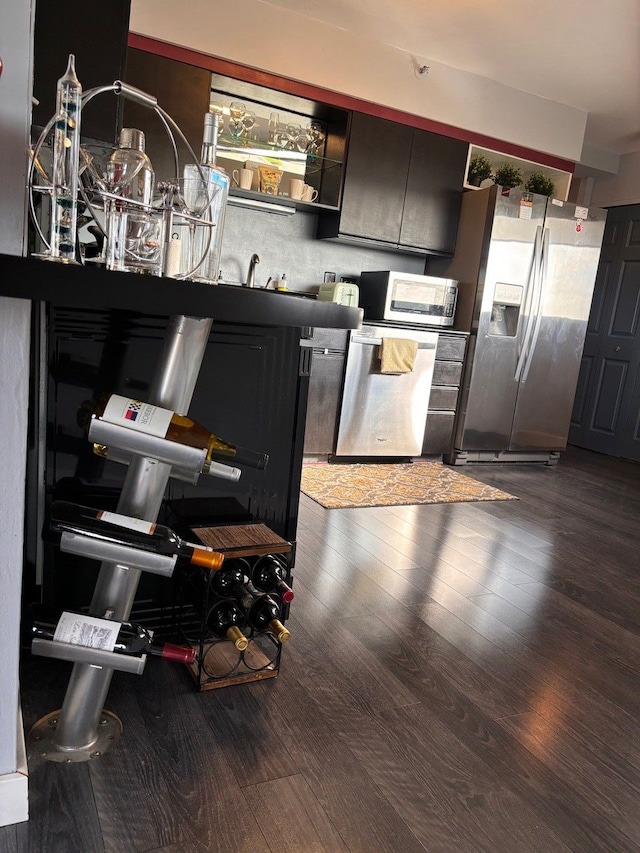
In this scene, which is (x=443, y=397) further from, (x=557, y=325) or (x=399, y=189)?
(x=399, y=189)

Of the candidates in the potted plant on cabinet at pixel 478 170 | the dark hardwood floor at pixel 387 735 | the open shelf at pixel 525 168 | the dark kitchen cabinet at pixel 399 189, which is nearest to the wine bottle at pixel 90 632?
the dark hardwood floor at pixel 387 735

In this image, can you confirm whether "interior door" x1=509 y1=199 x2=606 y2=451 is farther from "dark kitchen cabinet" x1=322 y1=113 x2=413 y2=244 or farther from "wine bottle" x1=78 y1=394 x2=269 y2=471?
"wine bottle" x1=78 y1=394 x2=269 y2=471

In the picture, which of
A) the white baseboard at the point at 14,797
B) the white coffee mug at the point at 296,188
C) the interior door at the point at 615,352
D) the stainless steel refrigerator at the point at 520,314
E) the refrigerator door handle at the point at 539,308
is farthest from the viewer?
the interior door at the point at 615,352

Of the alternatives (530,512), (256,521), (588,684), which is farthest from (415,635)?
(530,512)

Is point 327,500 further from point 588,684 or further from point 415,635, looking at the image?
point 588,684

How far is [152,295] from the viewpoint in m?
0.89

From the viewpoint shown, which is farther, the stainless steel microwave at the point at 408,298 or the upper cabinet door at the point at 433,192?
the upper cabinet door at the point at 433,192

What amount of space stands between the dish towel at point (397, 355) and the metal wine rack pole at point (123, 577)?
9.76ft

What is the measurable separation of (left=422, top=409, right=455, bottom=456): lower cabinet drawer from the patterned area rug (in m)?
0.21

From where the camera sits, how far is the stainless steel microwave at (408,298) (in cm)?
437

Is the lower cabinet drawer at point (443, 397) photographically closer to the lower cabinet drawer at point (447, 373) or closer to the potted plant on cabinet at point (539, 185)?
the lower cabinet drawer at point (447, 373)

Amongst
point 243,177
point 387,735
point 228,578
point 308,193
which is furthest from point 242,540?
point 308,193

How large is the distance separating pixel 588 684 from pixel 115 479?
1.45 m

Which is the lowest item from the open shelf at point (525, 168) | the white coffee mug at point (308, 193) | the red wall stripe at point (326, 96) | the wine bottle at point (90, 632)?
the wine bottle at point (90, 632)
